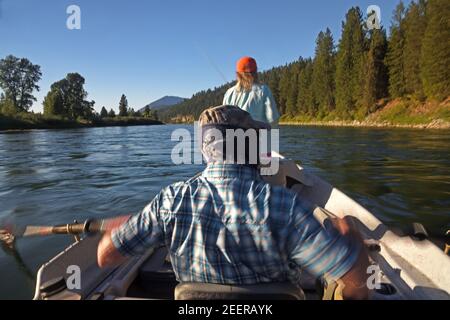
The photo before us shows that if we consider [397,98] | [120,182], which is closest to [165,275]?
[120,182]

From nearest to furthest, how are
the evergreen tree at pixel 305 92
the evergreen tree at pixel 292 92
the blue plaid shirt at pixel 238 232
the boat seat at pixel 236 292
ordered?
the blue plaid shirt at pixel 238 232, the boat seat at pixel 236 292, the evergreen tree at pixel 305 92, the evergreen tree at pixel 292 92

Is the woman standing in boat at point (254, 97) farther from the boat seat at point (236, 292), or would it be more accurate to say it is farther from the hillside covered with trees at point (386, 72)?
the hillside covered with trees at point (386, 72)

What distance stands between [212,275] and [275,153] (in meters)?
5.06

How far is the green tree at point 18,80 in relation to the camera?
72.8 meters

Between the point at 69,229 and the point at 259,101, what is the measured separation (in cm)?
303

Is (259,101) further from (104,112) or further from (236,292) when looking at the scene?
(104,112)

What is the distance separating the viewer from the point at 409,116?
43.2m

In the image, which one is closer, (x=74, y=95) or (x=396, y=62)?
(x=396, y=62)

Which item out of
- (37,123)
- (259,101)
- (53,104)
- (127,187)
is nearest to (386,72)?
(127,187)

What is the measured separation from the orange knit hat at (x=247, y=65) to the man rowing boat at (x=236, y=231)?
8.91ft

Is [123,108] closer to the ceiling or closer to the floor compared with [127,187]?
closer to the ceiling

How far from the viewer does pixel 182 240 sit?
166 cm

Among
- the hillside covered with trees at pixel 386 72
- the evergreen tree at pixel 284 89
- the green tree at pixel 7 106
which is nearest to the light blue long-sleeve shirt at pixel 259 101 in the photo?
the hillside covered with trees at pixel 386 72

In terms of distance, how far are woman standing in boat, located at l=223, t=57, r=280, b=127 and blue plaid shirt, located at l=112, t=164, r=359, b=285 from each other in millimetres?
2954
